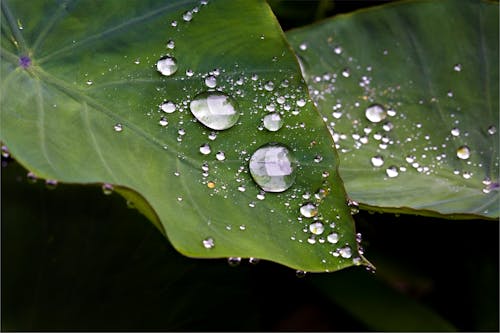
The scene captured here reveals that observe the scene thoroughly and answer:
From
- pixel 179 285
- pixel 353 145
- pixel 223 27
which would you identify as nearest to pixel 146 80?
pixel 223 27

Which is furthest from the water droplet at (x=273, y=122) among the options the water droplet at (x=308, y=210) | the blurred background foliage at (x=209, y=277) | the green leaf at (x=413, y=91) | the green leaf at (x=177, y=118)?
the blurred background foliage at (x=209, y=277)

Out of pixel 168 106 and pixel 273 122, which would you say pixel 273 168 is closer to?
pixel 273 122

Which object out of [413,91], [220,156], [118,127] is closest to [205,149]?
[220,156]

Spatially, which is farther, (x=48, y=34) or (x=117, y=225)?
(x=117, y=225)

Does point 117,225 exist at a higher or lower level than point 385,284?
higher

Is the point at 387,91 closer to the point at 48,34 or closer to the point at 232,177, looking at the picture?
the point at 232,177

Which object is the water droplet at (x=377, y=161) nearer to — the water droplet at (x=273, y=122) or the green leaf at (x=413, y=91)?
the green leaf at (x=413, y=91)

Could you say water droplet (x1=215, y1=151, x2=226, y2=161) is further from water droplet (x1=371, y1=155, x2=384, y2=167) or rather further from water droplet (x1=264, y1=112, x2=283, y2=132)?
water droplet (x1=371, y1=155, x2=384, y2=167)
